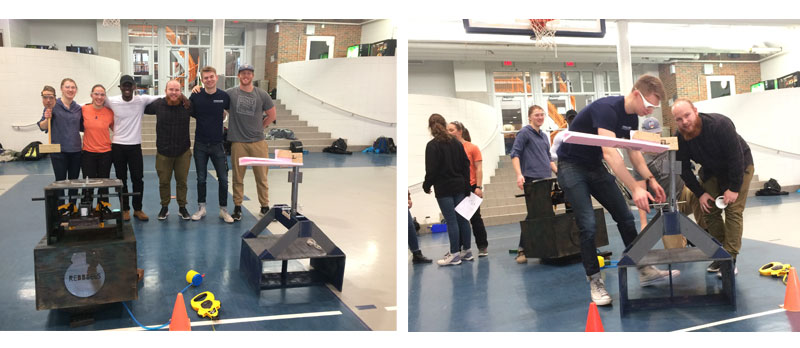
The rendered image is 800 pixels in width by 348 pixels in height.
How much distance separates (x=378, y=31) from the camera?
1397 cm

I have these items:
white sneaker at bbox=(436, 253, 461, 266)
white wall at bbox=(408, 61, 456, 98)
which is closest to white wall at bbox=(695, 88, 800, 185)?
white wall at bbox=(408, 61, 456, 98)

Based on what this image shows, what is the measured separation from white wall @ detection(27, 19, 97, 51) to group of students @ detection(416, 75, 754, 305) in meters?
12.1

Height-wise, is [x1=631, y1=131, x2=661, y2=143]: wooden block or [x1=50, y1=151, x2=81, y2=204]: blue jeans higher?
[x1=631, y1=131, x2=661, y2=143]: wooden block

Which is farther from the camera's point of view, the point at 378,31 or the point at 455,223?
the point at 378,31

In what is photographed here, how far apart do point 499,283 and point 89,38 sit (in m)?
13.0

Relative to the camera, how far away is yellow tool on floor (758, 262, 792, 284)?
3.57 m

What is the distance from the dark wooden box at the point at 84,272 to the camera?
2898mm

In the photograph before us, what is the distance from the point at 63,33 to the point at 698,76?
1294 centimetres

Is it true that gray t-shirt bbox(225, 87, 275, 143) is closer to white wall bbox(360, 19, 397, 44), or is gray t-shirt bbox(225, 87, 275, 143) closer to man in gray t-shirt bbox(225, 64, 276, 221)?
man in gray t-shirt bbox(225, 64, 276, 221)

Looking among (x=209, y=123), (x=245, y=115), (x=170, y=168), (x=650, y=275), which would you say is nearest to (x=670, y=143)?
(x=650, y=275)

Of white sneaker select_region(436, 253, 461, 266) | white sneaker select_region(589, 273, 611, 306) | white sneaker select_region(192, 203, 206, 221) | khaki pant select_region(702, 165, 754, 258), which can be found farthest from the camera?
white sneaker select_region(192, 203, 206, 221)

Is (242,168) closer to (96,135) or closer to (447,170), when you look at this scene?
(96,135)

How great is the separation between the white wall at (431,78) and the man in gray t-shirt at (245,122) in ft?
4.23
